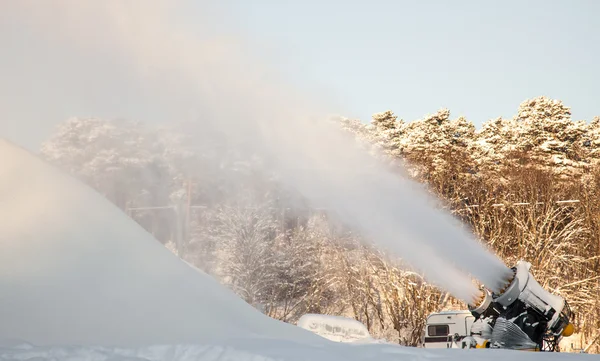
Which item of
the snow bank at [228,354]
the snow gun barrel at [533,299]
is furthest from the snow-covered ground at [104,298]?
the snow gun barrel at [533,299]

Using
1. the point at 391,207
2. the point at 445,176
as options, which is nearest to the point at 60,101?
the point at 445,176

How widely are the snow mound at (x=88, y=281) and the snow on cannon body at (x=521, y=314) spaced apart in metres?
3.55

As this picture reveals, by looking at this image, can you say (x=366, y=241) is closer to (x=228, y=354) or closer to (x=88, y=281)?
(x=88, y=281)

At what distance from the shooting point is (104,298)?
17.5 feet

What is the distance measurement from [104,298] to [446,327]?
1194 centimetres

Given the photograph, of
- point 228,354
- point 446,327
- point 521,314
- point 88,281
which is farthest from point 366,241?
point 228,354

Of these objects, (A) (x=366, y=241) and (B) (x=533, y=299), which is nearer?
(B) (x=533, y=299)

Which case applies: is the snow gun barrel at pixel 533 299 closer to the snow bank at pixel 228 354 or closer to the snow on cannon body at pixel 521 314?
the snow on cannon body at pixel 521 314

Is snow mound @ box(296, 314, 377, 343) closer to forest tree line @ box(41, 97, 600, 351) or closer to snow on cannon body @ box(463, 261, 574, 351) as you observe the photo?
forest tree line @ box(41, 97, 600, 351)

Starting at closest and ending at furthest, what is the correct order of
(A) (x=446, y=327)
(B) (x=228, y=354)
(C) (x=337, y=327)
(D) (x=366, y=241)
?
1. (B) (x=228, y=354)
2. (C) (x=337, y=327)
3. (A) (x=446, y=327)
4. (D) (x=366, y=241)

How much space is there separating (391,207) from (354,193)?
2972mm

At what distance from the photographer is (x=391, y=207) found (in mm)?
11164

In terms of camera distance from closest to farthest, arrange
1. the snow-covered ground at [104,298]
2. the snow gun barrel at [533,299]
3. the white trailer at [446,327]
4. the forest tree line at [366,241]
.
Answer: the snow-covered ground at [104,298]
the snow gun barrel at [533,299]
the white trailer at [446,327]
the forest tree line at [366,241]

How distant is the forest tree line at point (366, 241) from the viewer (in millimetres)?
Answer: 22312
